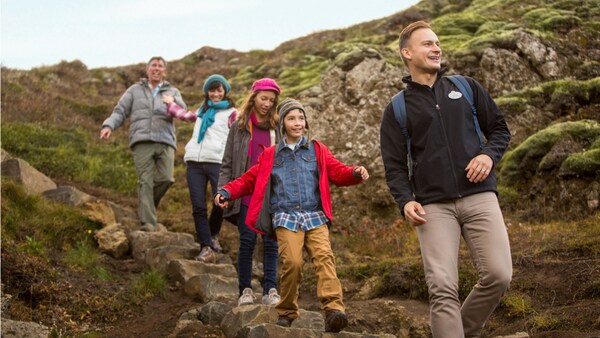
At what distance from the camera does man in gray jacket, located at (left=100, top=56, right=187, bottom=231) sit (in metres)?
9.98

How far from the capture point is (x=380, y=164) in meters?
12.2

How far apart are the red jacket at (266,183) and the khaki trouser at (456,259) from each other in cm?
139

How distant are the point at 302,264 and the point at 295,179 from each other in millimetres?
791

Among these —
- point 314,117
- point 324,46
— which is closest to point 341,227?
point 314,117

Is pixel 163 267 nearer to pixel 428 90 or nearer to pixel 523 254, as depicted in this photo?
pixel 523 254

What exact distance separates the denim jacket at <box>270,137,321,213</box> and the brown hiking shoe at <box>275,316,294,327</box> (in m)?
0.95

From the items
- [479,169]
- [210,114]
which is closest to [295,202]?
[479,169]

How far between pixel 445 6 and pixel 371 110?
1576cm

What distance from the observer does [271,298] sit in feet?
21.9

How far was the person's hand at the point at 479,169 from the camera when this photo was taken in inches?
172

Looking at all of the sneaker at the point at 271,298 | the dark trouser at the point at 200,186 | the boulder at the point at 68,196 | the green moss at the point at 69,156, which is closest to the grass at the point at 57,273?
the boulder at the point at 68,196

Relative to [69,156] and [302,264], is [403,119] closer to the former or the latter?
[302,264]

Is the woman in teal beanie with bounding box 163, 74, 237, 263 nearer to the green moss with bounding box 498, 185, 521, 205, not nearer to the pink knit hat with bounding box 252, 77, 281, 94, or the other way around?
the pink knit hat with bounding box 252, 77, 281, 94

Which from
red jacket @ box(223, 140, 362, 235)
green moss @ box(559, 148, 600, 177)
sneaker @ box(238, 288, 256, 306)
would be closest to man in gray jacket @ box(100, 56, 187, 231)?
sneaker @ box(238, 288, 256, 306)
